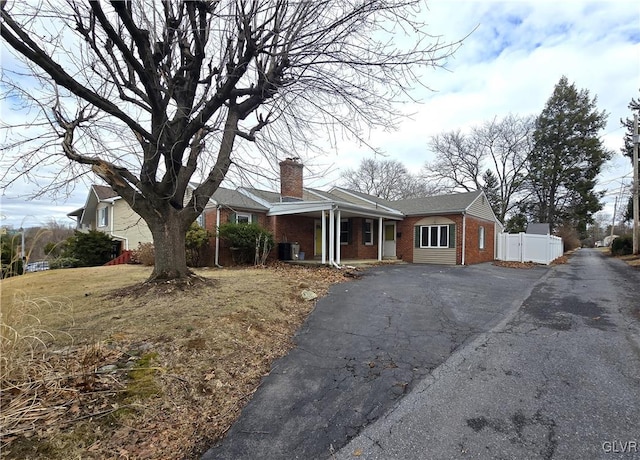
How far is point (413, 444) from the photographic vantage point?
2736 mm

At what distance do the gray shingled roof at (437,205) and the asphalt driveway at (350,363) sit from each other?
929cm

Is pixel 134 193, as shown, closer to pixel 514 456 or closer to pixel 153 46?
pixel 153 46

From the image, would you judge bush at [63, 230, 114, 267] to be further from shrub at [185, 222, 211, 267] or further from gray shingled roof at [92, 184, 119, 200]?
shrub at [185, 222, 211, 267]

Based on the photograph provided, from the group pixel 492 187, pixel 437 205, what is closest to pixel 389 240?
pixel 437 205

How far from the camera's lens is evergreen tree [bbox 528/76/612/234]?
32.2 meters

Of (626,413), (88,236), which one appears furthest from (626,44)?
(88,236)

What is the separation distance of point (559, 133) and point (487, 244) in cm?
2251

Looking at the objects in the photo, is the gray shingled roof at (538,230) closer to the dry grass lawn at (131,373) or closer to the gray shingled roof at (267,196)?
the gray shingled roof at (267,196)

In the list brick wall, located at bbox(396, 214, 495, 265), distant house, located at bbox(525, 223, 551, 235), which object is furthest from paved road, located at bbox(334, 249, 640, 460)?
distant house, located at bbox(525, 223, 551, 235)

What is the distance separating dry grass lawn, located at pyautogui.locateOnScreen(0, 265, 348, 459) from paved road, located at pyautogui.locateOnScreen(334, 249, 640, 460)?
1.55 m

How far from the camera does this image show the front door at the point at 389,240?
1953 centimetres

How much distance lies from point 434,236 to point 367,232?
373cm

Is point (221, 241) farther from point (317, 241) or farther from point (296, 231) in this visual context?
point (317, 241)

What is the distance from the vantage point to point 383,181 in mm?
41094
